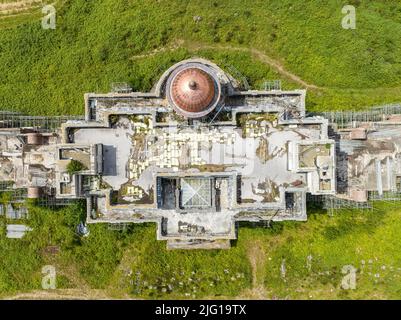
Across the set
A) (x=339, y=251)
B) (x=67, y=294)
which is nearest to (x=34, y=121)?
(x=67, y=294)

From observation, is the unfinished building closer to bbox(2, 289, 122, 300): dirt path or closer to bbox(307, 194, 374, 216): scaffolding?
bbox(307, 194, 374, 216): scaffolding

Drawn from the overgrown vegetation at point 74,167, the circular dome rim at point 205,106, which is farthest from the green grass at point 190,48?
the overgrown vegetation at point 74,167

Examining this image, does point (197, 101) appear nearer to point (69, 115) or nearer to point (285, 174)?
point (285, 174)

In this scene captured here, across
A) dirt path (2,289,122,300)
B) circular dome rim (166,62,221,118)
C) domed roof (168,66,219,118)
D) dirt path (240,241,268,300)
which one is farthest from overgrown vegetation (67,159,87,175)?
dirt path (240,241,268,300)

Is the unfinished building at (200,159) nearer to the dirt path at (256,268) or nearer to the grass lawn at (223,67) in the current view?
the grass lawn at (223,67)

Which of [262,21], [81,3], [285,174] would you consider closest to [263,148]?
[285,174]

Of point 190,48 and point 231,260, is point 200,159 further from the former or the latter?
point 190,48
